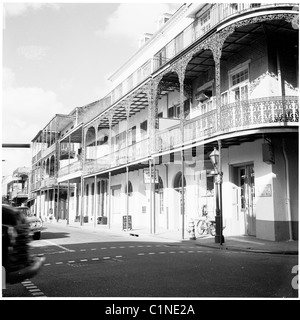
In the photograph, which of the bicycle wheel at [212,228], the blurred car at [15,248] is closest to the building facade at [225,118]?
the bicycle wheel at [212,228]

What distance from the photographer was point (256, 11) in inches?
471

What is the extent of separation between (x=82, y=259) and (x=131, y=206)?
14.8m

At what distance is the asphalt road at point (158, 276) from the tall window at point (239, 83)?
6.80 m

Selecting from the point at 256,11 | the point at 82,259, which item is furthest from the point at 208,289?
the point at 256,11

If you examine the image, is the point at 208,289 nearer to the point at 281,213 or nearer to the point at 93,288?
the point at 93,288

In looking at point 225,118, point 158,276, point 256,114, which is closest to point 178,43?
point 225,118

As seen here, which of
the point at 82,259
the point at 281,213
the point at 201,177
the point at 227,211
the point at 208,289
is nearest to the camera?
the point at 208,289

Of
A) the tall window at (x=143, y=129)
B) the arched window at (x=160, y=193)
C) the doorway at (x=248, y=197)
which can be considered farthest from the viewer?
the tall window at (x=143, y=129)

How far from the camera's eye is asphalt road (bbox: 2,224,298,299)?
542cm

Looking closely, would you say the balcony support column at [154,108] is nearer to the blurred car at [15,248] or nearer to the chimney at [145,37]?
the chimney at [145,37]

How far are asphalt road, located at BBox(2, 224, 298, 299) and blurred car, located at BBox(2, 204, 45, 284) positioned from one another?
859 millimetres

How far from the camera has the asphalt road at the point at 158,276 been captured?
17.8 feet

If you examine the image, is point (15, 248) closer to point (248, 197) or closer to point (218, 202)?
point (218, 202)
